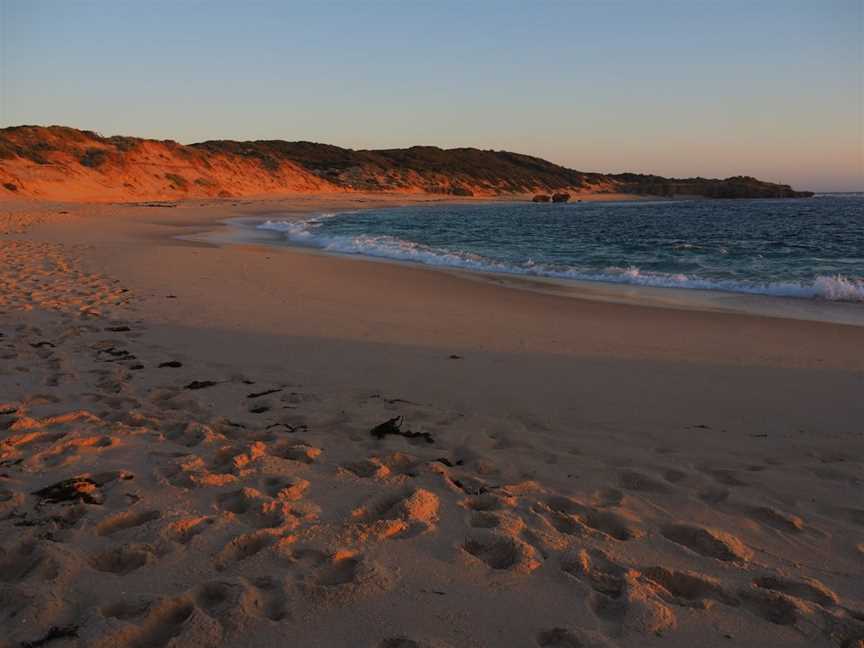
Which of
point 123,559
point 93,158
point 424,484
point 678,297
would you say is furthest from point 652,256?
point 93,158

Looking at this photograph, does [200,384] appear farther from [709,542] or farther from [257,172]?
[257,172]

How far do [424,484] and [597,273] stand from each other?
10.8 m

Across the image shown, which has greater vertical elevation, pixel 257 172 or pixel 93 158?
pixel 93 158

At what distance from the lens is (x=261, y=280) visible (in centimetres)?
1033

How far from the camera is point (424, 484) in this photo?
3100 mm

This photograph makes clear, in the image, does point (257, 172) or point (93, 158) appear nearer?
point (93, 158)

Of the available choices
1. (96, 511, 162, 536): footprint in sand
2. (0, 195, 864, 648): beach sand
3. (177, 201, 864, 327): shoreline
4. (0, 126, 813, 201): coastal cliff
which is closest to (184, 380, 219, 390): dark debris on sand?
(0, 195, 864, 648): beach sand

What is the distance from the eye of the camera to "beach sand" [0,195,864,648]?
2051mm

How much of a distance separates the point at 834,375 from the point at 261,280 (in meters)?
8.21

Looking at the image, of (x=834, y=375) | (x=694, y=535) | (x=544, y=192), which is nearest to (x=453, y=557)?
(x=694, y=535)

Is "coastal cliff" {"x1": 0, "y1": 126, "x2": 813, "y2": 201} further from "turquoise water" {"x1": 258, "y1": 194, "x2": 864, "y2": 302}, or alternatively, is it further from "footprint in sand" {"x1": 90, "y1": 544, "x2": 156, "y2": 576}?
"footprint in sand" {"x1": 90, "y1": 544, "x2": 156, "y2": 576}

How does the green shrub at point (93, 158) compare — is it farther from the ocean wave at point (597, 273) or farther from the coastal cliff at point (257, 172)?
the ocean wave at point (597, 273)

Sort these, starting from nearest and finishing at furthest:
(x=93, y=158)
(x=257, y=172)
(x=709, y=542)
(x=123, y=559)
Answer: (x=123, y=559) < (x=709, y=542) < (x=93, y=158) < (x=257, y=172)

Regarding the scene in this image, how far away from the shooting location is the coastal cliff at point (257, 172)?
42.8 m
